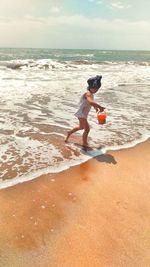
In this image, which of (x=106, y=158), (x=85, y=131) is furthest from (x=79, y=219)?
(x=85, y=131)

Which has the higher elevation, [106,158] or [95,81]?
[95,81]

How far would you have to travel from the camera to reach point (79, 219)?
11.4 feet

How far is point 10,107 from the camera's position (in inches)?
352

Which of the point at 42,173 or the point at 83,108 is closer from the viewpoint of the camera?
the point at 42,173

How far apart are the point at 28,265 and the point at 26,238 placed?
386mm

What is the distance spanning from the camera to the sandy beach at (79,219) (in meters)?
2.89

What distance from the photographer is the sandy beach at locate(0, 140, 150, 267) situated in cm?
289

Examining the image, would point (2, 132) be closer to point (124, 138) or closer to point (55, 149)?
point (55, 149)

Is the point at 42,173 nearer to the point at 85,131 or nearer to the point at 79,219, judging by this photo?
the point at 79,219

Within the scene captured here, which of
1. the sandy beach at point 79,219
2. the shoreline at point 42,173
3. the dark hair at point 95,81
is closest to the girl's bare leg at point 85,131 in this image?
the shoreline at point 42,173

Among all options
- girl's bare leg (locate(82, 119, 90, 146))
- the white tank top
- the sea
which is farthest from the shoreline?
the white tank top

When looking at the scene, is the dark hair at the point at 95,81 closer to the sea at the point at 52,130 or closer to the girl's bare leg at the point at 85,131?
the girl's bare leg at the point at 85,131

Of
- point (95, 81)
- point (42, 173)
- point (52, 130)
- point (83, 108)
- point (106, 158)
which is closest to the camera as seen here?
point (42, 173)

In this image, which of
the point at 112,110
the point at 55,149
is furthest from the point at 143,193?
the point at 112,110
